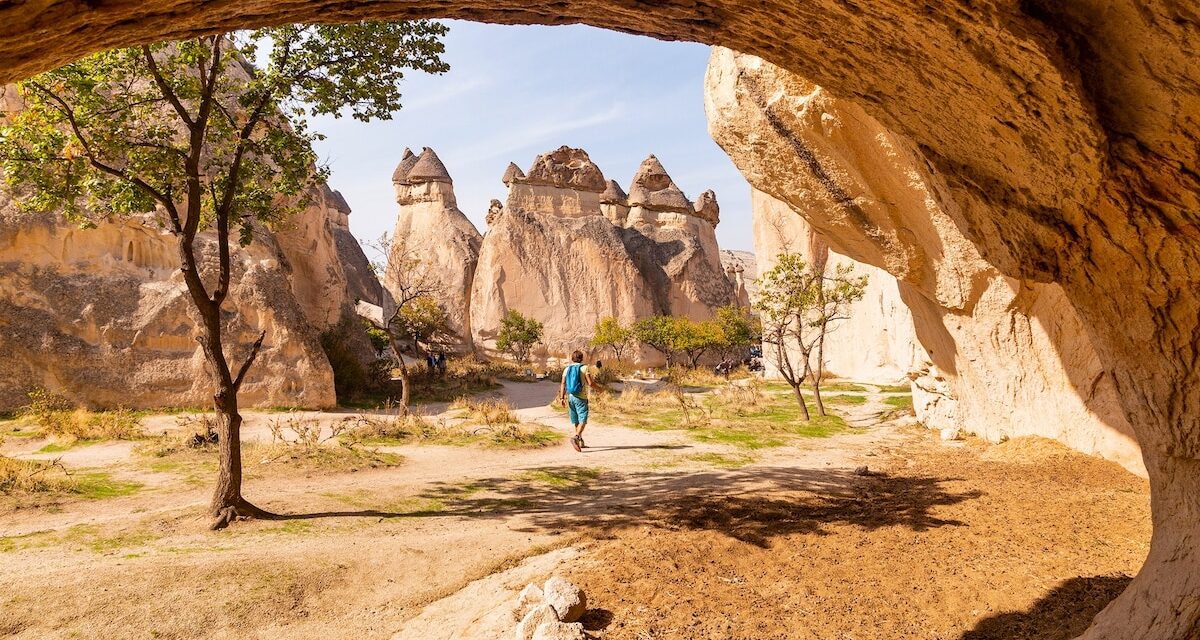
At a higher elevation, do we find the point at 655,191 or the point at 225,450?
the point at 655,191

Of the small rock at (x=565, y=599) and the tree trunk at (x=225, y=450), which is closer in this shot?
the small rock at (x=565, y=599)

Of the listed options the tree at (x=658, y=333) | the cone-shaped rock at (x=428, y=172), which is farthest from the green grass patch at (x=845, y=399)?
the cone-shaped rock at (x=428, y=172)

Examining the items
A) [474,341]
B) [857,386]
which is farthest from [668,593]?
[474,341]

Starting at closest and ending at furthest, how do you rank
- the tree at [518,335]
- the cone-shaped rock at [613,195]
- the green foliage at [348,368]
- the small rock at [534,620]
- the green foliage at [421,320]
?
the small rock at [534,620], the green foliage at [348,368], the green foliage at [421,320], the tree at [518,335], the cone-shaped rock at [613,195]

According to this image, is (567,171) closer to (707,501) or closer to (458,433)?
(458,433)

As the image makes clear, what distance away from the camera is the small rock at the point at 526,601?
411cm

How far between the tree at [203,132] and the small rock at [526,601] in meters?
3.94

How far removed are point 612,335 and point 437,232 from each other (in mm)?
16402

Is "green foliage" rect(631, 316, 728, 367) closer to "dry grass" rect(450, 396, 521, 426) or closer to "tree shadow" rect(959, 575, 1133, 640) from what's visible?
"dry grass" rect(450, 396, 521, 426)

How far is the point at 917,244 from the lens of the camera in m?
9.12

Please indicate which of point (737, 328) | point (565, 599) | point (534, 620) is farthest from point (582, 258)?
point (534, 620)

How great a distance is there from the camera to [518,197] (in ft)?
146

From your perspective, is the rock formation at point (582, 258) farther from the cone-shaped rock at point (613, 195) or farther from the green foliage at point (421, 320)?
the green foliage at point (421, 320)

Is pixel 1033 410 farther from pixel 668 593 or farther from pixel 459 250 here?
pixel 459 250
